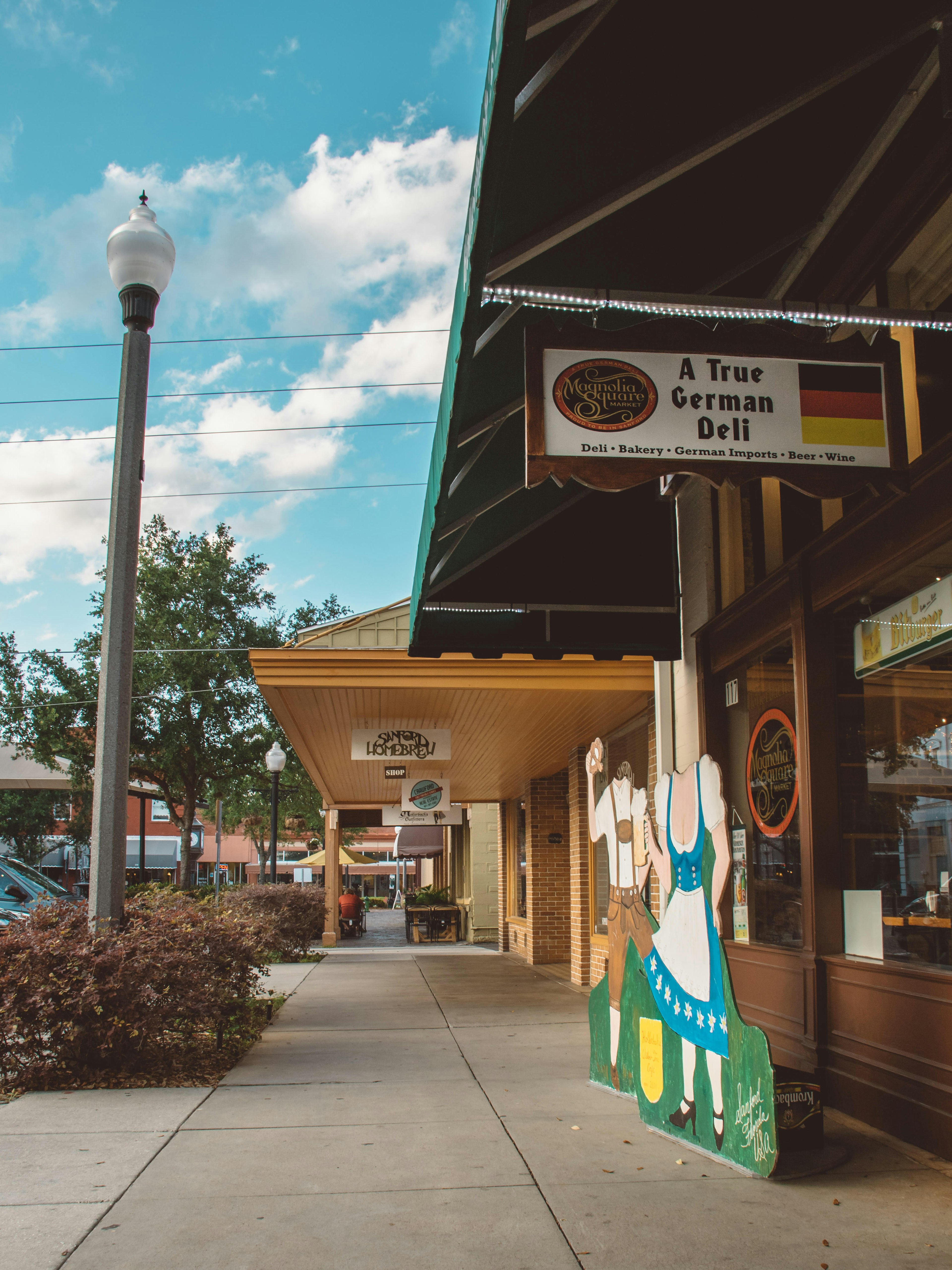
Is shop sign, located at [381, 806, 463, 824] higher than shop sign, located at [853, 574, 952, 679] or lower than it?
lower

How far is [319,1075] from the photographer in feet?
24.1

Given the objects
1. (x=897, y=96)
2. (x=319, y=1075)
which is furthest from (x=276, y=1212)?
(x=897, y=96)

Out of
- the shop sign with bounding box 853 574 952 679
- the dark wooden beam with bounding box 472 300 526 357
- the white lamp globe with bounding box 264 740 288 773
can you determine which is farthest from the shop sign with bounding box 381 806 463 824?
the dark wooden beam with bounding box 472 300 526 357

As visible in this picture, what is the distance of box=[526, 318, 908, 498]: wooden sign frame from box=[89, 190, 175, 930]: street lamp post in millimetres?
3995

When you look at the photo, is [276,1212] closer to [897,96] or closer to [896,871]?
[896,871]

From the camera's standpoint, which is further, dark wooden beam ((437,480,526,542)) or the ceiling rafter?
dark wooden beam ((437,480,526,542))

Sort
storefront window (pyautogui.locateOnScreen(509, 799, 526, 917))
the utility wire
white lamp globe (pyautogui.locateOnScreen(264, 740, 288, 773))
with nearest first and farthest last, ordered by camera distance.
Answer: storefront window (pyautogui.locateOnScreen(509, 799, 526, 917))
white lamp globe (pyautogui.locateOnScreen(264, 740, 288, 773))
the utility wire

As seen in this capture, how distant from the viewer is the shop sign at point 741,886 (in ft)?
24.3

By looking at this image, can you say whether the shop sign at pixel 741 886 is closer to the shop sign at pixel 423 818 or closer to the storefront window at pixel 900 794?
the storefront window at pixel 900 794

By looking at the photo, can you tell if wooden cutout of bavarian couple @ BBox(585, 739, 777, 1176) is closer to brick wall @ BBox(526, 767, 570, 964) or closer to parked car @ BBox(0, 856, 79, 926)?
brick wall @ BBox(526, 767, 570, 964)

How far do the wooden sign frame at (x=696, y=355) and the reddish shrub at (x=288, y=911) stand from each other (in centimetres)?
1200

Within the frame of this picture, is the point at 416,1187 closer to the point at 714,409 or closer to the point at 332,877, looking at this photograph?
the point at 714,409

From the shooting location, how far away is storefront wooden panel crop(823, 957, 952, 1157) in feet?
16.0

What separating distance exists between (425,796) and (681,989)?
10.7 m
